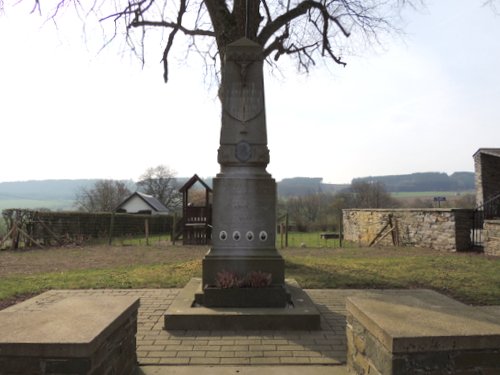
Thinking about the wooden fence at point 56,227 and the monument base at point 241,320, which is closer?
the monument base at point 241,320

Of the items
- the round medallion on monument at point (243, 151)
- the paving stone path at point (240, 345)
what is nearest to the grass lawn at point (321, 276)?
the paving stone path at point (240, 345)

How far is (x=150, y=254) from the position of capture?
619 inches

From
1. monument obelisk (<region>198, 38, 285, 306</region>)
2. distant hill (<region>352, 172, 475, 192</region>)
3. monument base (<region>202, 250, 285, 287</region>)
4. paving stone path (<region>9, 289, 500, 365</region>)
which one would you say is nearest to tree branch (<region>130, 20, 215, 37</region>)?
monument obelisk (<region>198, 38, 285, 306</region>)

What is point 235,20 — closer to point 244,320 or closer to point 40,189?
point 244,320

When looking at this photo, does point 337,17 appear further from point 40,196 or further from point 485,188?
point 40,196

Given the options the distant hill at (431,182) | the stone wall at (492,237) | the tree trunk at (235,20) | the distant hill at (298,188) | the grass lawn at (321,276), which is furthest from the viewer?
the distant hill at (431,182)

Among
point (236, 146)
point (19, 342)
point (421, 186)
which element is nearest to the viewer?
point (19, 342)

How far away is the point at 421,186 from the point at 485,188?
76882 mm

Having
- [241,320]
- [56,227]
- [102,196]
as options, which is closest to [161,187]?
[102,196]

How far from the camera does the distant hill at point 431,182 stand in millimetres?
93562

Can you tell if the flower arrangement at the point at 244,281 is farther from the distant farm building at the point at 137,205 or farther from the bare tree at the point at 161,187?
the bare tree at the point at 161,187

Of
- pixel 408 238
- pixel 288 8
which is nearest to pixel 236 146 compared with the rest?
pixel 288 8

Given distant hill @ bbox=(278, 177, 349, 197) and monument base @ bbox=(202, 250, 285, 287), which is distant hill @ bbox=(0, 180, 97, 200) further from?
monument base @ bbox=(202, 250, 285, 287)

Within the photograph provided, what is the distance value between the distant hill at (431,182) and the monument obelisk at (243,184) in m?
88.3
